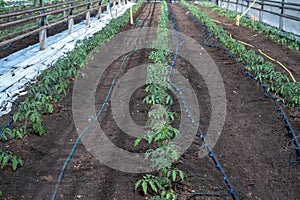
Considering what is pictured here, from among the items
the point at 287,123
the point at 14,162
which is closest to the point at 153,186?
the point at 14,162

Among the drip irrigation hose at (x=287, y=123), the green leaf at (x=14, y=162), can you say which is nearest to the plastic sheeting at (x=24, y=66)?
the green leaf at (x=14, y=162)

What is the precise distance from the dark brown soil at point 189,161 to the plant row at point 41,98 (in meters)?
0.11

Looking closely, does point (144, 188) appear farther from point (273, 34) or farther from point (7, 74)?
point (273, 34)

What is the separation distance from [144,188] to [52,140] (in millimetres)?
1673

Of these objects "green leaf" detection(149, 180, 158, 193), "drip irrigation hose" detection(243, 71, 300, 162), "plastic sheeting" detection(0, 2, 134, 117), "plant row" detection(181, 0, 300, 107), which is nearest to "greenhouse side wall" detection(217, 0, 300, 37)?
"plant row" detection(181, 0, 300, 107)

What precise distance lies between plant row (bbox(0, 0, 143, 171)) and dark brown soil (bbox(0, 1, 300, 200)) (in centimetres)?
11

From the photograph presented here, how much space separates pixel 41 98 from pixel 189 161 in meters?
2.32

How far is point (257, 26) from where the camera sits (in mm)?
12648

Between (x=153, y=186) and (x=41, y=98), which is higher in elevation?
(x=41, y=98)

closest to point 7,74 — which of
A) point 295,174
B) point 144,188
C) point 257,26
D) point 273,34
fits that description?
point 144,188

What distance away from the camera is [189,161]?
3760 mm

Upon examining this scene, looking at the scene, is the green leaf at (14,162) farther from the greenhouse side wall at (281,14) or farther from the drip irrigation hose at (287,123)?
the greenhouse side wall at (281,14)

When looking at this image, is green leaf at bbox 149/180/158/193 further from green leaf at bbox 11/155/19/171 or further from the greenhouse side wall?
the greenhouse side wall

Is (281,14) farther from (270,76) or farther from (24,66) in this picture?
(24,66)
